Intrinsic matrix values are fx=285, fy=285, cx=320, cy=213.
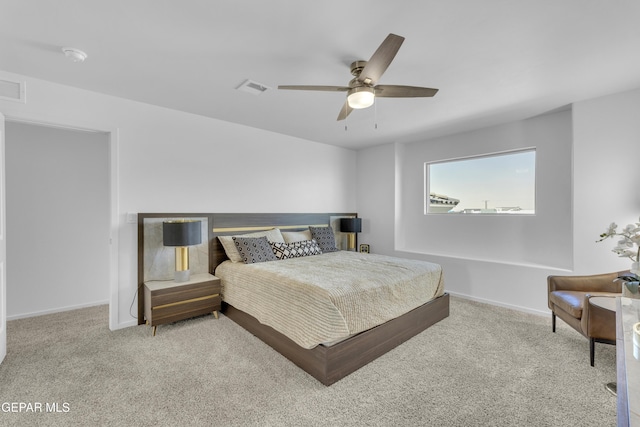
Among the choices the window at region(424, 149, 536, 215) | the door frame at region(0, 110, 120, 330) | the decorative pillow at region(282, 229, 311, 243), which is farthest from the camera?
the decorative pillow at region(282, 229, 311, 243)

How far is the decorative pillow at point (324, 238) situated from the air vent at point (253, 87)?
8.07ft

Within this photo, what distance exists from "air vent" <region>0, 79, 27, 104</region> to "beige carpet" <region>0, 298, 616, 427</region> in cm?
239

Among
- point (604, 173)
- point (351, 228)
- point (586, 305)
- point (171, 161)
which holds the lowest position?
point (586, 305)

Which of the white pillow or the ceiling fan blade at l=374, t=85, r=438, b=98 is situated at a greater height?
the ceiling fan blade at l=374, t=85, r=438, b=98

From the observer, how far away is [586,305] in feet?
7.88

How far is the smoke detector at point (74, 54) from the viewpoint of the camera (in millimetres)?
2283

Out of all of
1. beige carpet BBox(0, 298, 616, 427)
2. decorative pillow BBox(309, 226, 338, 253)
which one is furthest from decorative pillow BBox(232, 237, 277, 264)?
decorative pillow BBox(309, 226, 338, 253)

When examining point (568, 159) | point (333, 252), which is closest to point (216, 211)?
point (333, 252)

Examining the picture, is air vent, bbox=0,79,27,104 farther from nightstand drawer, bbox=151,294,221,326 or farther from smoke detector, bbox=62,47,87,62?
nightstand drawer, bbox=151,294,221,326

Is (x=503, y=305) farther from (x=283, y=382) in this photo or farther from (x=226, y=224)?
(x=226, y=224)

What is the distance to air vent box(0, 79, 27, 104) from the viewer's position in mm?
2670

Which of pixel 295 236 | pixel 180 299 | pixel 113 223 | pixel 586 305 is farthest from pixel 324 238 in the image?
pixel 586 305

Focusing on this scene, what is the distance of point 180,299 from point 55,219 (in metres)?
2.17

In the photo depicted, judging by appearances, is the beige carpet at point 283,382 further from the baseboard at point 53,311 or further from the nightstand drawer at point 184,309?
the baseboard at point 53,311
